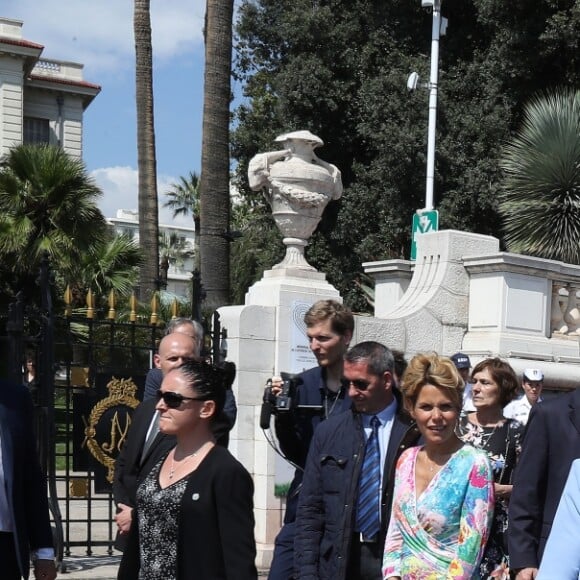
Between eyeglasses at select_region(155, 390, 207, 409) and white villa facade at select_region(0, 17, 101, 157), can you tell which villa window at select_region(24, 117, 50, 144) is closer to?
white villa facade at select_region(0, 17, 101, 157)

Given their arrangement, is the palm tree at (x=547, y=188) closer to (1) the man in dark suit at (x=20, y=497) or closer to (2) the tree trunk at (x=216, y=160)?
(2) the tree trunk at (x=216, y=160)

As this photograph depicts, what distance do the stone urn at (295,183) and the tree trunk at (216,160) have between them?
229 centimetres

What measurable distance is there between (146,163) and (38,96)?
35.4m

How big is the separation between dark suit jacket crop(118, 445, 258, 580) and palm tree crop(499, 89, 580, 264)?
13.4m

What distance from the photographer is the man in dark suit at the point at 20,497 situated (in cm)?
446

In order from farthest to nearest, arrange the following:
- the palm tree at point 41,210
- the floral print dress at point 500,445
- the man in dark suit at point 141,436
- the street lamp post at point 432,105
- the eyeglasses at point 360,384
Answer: the street lamp post at point 432,105
the palm tree at point 41,210
the floral print dress at point 500,445
the man in dark suit at point 141,436
the eyeglasses at point 360,384

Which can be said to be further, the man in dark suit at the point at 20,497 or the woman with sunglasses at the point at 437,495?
the man in dark suit at the point at 20,497

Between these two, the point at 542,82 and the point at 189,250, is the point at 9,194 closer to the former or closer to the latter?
the point at 542,82

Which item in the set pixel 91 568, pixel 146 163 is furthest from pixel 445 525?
pixel 146 163

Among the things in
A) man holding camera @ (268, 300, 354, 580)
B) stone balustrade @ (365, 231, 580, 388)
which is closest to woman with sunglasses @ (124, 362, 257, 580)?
man holding camera @ (268, 300, 354, 580)

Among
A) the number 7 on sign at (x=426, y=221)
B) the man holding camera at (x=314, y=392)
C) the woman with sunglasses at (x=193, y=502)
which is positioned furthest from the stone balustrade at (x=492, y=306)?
the woman with sunglasses at (x=193, y=502)

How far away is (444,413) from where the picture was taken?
4359 millimetres

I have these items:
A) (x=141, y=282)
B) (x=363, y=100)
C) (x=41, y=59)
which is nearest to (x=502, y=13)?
(x=363, y=100)

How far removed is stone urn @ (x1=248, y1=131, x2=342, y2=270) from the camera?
10.1 metres
